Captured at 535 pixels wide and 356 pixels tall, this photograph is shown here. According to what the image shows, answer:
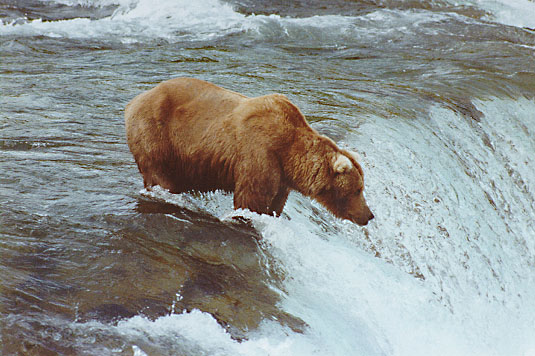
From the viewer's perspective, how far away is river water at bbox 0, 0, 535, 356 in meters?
3.56

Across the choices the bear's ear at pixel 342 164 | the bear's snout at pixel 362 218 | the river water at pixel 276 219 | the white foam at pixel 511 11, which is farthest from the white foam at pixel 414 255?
the white foam at pixel 511 11

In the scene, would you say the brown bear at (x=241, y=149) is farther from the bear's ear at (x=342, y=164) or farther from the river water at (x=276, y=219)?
the river water at (x=276, y=219)

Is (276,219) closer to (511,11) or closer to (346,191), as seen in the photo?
(346,191)

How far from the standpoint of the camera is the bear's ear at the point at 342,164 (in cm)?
438

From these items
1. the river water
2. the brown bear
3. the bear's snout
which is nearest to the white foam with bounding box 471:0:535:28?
the river water

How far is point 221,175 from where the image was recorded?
456cm

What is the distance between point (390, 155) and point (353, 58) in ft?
15.5

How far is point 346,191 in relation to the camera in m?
4.61

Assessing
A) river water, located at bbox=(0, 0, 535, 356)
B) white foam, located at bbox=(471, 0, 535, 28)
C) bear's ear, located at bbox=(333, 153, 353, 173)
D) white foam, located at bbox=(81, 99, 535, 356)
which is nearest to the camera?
river water, located at bbox=(0, 0, 535, 356)

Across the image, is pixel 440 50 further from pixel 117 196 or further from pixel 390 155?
pixel 117 196

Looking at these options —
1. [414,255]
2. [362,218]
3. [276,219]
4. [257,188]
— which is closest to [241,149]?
[257,188]

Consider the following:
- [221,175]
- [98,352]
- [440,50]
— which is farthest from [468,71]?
[98,352]

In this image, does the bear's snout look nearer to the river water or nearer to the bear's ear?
the river water

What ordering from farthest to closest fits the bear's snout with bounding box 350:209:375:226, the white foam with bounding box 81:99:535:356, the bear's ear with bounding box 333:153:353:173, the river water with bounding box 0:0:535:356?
1. the bear's snout with bounding box 350:209:375:226
2. the bear's ear with bounding box 333:153:353:173
3. the white foam with bounding box 81:99:535:356
4. the river water with bounding box 0:0:535:356
